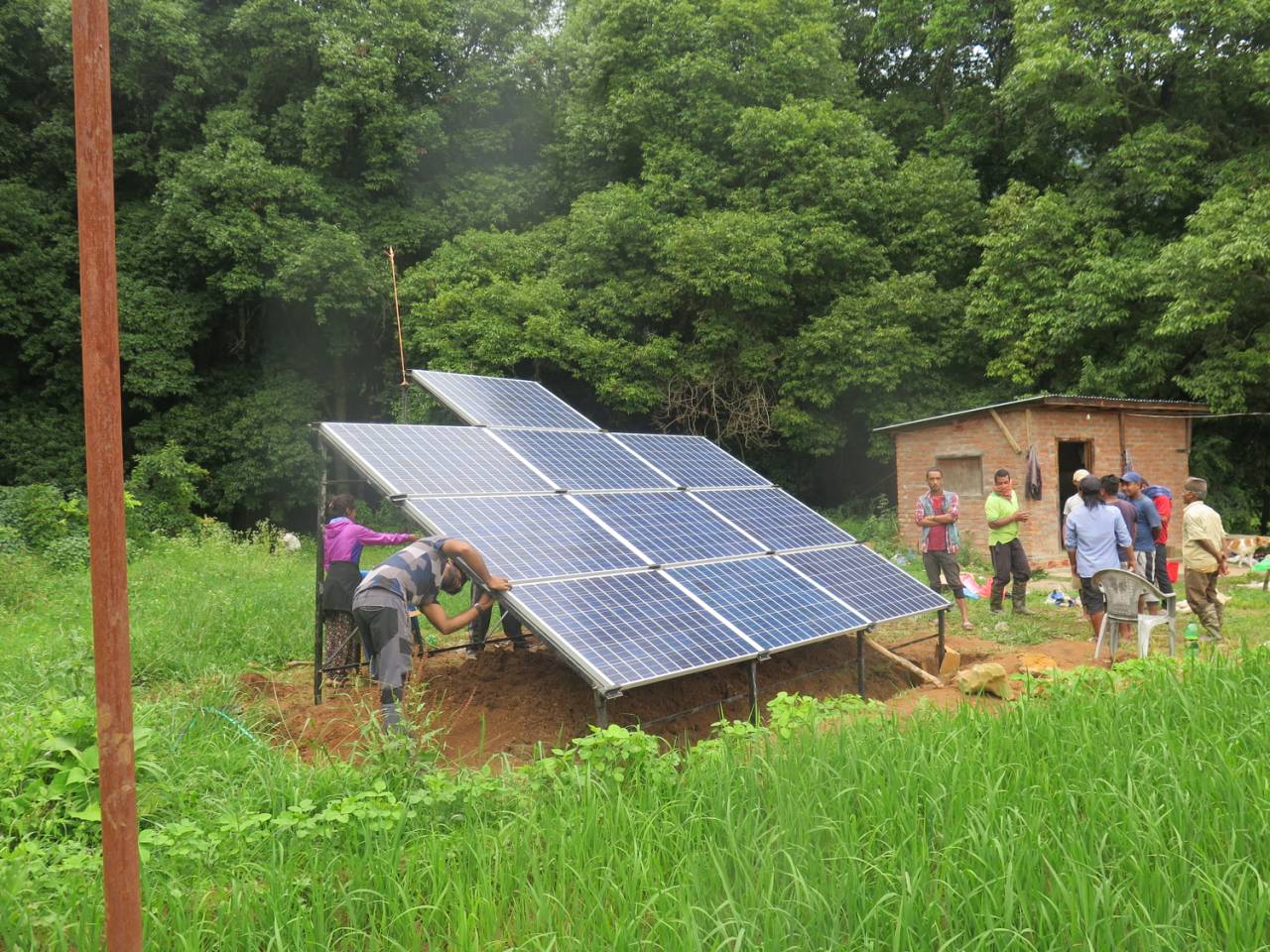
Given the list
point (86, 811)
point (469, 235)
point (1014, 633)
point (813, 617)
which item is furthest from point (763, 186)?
point (86, 811)

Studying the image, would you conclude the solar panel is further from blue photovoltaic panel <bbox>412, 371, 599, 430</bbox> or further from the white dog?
the white dog

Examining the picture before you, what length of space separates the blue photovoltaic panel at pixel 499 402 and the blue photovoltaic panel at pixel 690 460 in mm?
667

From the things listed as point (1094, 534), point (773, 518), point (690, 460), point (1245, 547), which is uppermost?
point (690, 460)

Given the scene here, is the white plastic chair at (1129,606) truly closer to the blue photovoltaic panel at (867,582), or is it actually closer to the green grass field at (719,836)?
the blue photovoltaic panel at (867,582)

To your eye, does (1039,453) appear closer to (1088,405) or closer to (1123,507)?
(1088,405)

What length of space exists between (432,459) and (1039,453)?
44.6ft

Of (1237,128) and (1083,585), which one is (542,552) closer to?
(1083,585)

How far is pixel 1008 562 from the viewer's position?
36.9 feet

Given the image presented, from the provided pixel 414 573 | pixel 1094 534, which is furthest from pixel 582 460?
pixel 1094 534

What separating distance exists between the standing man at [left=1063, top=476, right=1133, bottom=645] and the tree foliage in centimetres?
1272

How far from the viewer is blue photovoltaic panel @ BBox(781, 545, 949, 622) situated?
8.05 m

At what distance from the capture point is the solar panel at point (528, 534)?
6.36 metres

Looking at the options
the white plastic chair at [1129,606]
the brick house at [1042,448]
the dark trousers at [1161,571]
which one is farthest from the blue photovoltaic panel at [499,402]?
the brick house at [1042,448]

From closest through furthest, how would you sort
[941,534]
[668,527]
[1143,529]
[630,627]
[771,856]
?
[771,856], [630,627], [668,527], [1143,529], [941,534]
